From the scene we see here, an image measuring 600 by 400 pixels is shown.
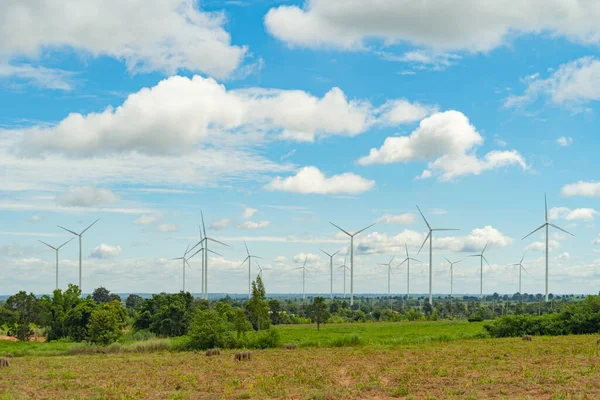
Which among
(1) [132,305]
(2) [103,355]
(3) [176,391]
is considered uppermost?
(3) [176,391]

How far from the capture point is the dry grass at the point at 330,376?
92.9 feet

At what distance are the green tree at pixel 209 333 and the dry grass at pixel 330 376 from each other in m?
8.64

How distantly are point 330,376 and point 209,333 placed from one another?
2604 cm

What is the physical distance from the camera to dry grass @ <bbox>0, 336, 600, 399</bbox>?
92.9ft

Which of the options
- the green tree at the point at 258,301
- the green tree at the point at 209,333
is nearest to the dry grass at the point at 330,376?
the green tree at the point at 209,333

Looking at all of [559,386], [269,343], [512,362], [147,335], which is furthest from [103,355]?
[559,386]

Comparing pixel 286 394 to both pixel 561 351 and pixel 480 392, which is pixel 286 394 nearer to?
pixel 480 392

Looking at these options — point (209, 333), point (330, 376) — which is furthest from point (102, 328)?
point (330, 376)

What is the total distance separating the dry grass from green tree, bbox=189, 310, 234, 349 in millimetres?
8641

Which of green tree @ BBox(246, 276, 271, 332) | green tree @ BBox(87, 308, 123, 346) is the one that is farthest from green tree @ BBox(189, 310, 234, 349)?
green tree @ BBox(87, 308, 123, 346)

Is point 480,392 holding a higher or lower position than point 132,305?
higher

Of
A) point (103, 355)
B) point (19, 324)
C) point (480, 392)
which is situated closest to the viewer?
point (480, 392)

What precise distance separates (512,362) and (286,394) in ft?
57.2

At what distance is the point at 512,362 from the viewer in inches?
1518
